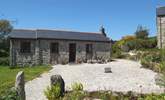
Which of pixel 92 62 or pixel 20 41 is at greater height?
pixel 20 41

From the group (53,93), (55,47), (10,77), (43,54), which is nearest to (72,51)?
(55,47)

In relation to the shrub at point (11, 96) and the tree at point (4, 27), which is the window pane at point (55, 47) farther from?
the tree at point (4, 27)

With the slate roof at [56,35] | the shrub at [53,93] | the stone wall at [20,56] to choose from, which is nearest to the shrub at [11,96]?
the shrub at [53,93]

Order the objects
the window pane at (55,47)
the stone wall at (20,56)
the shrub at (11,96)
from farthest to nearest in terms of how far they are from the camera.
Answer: the window pane at (55,47), the stone wall at (20,56), the shrub at (11,96)

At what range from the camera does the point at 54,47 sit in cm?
3064

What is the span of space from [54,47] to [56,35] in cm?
157

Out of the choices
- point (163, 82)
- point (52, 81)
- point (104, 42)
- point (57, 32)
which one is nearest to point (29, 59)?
point (57, 32)

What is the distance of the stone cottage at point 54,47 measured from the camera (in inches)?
1170

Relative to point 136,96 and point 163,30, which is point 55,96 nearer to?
point 136,96

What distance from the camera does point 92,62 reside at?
101 feet

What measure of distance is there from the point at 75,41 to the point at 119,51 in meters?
11.5

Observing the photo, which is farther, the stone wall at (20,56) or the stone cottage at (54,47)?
the stone cottage at (54,47)

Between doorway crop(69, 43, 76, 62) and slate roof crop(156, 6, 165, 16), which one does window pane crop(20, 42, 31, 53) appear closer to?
doorway crop(69, 43, 76, 62)

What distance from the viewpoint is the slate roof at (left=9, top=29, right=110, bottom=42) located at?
30203 millimetres
